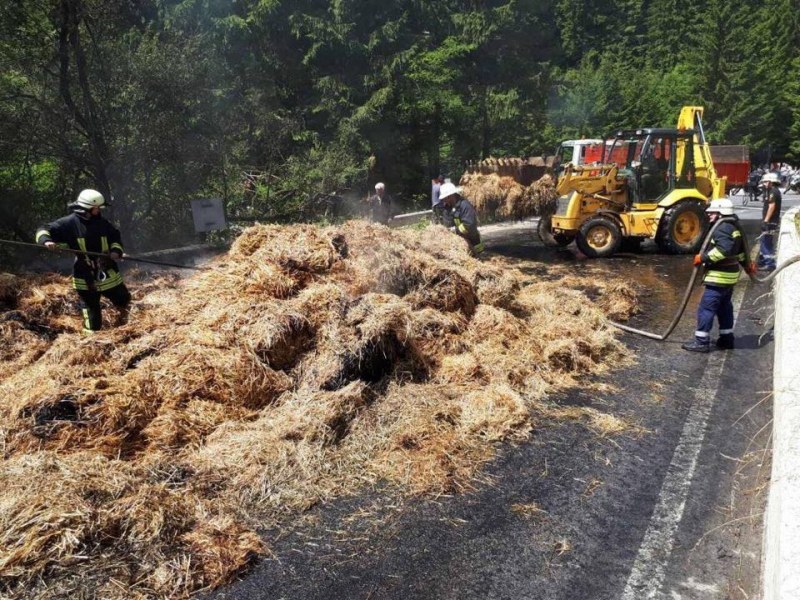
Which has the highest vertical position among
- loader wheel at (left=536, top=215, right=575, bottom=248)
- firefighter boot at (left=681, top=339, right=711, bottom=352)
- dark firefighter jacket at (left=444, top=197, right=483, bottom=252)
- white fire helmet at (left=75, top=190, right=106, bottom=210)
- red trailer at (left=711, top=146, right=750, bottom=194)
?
red trailer at (left=711, top=146, right=750, bottom=194)

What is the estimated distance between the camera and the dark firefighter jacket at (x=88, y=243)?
6.06m

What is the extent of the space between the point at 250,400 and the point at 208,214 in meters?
9.55

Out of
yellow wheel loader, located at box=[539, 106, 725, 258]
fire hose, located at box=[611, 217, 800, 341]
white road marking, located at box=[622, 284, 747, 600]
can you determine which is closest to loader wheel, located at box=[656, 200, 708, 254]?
yellow wheel loader, located at box=[539, 106, 725, 258]

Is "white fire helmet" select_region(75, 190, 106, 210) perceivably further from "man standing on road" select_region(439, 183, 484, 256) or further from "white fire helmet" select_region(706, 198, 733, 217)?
"white fire helmet" select_region(706, 198, 733, 217)

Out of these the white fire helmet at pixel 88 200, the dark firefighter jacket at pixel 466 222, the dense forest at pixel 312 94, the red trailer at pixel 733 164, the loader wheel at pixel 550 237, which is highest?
the dense forest at pixel 312 94

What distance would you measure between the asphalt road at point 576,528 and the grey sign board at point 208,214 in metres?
10.4

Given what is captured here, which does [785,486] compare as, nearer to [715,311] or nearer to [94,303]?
[715,311]

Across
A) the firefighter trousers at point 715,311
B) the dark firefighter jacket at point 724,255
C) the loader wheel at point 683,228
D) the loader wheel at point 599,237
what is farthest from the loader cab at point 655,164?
the firefighter trousers at point 715,311

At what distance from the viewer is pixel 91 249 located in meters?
6.25

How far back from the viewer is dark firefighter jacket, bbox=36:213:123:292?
6059 millimetres

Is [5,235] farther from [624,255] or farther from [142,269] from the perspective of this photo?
[624,255]

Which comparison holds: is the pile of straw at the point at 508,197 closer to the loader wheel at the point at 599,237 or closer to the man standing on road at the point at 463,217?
the loader wheel at the point at 599,237

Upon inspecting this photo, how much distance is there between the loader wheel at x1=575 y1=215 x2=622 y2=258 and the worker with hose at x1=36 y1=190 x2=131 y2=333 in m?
8.93

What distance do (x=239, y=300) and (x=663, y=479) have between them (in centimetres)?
392
